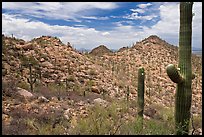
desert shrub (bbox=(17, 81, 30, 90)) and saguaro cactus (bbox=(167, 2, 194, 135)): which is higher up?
saguaro cactus (bbox=(167, 2, 194, 135))

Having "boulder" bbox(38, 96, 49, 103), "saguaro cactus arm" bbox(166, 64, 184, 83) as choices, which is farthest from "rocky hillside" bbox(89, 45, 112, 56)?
"saguaro cactus arm" bbox(166, 64, 184, 83)

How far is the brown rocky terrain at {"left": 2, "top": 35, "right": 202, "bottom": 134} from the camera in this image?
14.2 m

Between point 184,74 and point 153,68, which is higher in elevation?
point 184,74

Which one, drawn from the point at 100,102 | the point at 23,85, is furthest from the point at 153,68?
the point at 23,85

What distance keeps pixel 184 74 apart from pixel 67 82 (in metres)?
12.4

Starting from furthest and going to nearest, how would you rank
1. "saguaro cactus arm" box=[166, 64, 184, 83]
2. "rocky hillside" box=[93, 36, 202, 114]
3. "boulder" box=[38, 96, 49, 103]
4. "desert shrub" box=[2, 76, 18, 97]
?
"rocky hillside" box=[93, 36, 202, 114]
"boulder" box=[38, 96, 49, 103]
"desert shrub" box=[2, 76, 18, 97]
"saguaro cactus arm" box=[166, 64, 184, 83]

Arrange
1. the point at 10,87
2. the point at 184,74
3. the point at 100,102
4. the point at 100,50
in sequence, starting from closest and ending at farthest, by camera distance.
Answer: the point at 184,74 < the point at 10,87 < the point at 100,102 < the point at 100,50

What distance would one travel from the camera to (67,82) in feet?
63.8

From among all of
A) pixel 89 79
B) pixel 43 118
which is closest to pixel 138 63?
pixel 89 79

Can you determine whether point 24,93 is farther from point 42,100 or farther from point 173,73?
point 173,73

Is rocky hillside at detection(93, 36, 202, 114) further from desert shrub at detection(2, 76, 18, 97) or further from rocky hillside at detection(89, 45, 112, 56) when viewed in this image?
desert shrub at detection(2, 76, 18, 97)

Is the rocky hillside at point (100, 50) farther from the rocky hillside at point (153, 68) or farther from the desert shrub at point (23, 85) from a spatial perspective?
the desert shrub at point (23, 85)

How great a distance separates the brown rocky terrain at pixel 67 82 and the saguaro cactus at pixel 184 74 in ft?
15.4

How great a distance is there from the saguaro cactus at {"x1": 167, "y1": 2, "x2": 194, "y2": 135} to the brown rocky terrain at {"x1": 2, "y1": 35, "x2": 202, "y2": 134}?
469 centimetres
